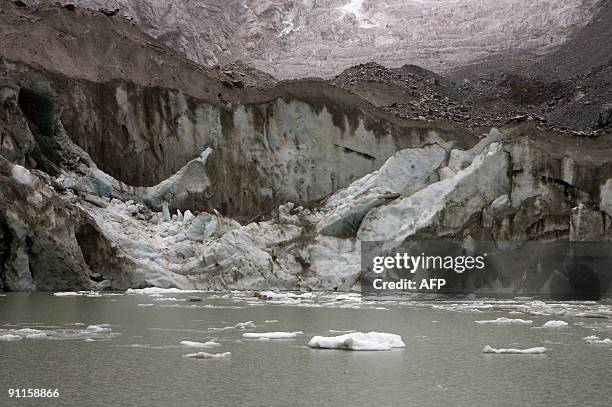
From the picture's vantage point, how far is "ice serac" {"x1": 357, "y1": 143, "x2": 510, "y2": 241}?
21531mm

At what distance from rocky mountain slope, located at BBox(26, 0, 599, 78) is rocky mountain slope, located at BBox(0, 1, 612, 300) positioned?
2911cm

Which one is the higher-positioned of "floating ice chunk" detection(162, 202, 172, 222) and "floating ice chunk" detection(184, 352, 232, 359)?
"floating ice chunk" detection(162, 202, 172, 222)

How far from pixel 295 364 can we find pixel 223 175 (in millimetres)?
19632

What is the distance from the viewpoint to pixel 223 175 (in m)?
27.1

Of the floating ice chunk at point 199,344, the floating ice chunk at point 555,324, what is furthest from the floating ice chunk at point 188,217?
the floating ice chunk at point 199,344

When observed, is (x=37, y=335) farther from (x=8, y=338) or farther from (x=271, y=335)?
(x=271, y=335)

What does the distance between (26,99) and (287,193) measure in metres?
9.00

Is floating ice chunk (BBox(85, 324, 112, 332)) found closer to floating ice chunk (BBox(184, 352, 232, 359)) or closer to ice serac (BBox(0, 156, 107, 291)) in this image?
floating ice chunk (BBox(184, 352, 232, 359))

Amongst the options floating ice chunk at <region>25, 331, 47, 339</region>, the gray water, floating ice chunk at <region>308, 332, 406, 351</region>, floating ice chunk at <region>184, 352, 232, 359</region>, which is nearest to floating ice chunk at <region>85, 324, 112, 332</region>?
the gray water

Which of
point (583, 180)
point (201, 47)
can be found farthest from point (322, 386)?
point (201, 47)

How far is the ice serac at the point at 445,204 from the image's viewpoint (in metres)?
21.5

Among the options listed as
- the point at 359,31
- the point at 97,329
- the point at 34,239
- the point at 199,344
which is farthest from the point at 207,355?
the point at 359,31

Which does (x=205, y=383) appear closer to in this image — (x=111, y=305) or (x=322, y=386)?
(x=322, y=386)

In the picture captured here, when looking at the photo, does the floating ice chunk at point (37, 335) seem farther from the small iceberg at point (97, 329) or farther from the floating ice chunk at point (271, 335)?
the floating ice chunk at point (271, 335)
